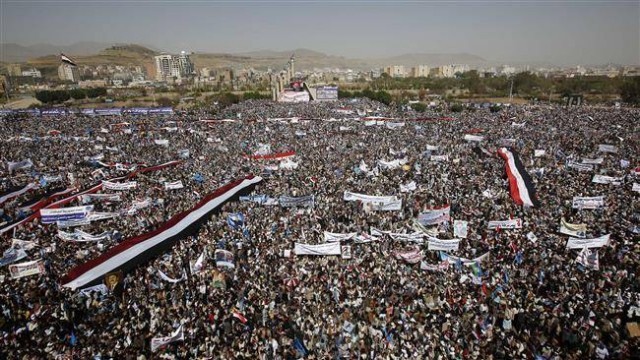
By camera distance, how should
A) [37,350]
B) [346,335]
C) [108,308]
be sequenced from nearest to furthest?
[37,350] → [346,335] → [108,308]

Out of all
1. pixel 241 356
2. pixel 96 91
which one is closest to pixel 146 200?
pixel 241 356

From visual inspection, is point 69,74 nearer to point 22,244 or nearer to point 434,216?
point 22,244

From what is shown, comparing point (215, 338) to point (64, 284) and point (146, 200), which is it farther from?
point (146, 200)

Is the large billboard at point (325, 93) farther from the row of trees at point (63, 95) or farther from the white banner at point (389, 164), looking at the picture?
Answer: the row of trees at point (63, 95)

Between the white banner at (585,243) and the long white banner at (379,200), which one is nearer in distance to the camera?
the white banner at (585,243)

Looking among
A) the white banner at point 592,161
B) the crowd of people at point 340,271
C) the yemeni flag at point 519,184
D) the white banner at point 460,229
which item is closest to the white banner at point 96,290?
the crowd of people at point 340,271

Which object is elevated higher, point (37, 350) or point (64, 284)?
point (64, 284)

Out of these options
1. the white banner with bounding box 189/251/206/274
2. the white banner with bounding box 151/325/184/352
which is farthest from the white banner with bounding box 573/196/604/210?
the white banner with bounding box 151/325/184/352
